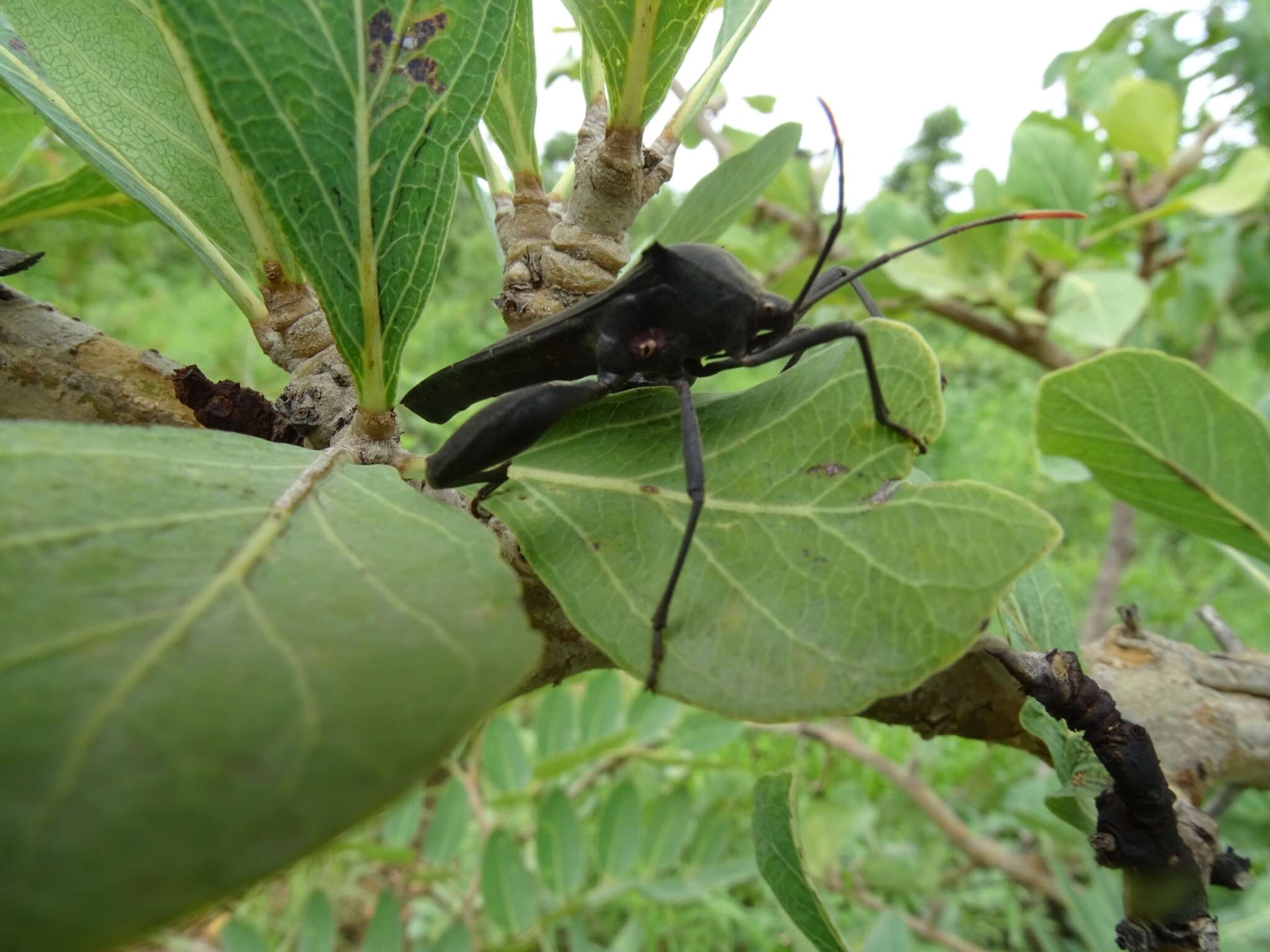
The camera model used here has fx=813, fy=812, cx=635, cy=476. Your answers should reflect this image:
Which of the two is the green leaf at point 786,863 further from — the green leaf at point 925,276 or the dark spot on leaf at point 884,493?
the green leaf at point 925,276

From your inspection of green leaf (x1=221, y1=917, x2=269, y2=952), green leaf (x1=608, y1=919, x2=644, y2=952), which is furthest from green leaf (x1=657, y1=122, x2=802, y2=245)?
green leaf (x1=608, y1=919, x2=644, y2=952)

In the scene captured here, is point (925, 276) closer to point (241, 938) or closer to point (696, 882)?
point (696, 882)

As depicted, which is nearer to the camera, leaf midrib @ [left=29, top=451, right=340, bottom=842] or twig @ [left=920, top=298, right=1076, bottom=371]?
leaf midrib @ [left=29, top=451, right=340, bottom=842]

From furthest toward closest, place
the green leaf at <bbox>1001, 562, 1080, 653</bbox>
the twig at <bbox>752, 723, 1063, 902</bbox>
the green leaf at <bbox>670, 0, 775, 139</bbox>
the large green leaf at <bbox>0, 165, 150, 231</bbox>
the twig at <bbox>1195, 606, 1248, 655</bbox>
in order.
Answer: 1. the twig at <bbox>752, 723, 1063, 902</bbox>
2. the twig at <bbox>1195, 606, 1248, 655</bbox>
3. the large green leaf at <bbox>0, 165, 150, 231</bbox>
4. the green leaf at <bbox>670, 0, 775, 139</bbox>
5. the green leaf at <bbox>1001, 562, 1080, 653</bbox>

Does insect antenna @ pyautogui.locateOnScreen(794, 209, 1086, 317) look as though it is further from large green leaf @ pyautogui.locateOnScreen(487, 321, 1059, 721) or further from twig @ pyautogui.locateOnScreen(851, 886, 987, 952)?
twig @ pyautogui.locateOnScreen(851, 886, 987, 952)

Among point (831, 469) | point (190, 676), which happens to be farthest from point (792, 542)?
point (190, 676)

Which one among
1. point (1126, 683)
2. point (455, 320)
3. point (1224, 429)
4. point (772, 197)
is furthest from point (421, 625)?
point (455, 320)

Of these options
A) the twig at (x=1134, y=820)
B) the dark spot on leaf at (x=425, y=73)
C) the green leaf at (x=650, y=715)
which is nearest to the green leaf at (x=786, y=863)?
the twig at (x=1134, y=820)
